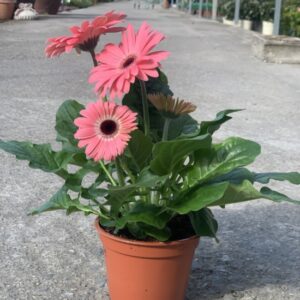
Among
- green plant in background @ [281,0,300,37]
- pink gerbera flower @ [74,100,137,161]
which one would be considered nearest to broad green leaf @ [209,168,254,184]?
pink gerbera flower @ [74,100,137,161]

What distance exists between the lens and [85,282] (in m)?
3.14

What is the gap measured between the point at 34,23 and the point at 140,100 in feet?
58.5

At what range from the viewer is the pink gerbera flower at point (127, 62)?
2311 mm

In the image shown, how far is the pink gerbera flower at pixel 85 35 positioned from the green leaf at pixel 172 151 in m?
0.45

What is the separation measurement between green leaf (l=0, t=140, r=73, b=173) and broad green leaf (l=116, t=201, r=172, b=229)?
351mm

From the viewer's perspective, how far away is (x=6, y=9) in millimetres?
20766

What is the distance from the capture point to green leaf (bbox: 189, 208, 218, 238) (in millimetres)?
2646

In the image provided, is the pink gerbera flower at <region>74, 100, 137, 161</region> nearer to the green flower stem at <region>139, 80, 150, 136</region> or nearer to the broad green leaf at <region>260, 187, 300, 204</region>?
the green flower stem at <region>139, 80, 150, 136</region>

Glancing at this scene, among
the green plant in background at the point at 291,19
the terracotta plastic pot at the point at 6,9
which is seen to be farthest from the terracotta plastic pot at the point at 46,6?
the green plant in background at the point at 291,19

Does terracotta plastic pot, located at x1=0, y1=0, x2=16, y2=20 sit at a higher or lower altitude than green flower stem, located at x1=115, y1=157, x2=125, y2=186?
lower

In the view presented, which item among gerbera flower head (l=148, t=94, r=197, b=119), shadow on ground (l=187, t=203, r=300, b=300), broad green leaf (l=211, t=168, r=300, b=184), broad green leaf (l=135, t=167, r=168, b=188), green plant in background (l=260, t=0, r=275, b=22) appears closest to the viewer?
broad green leaf (l=135, t=167, r=168, b=188)

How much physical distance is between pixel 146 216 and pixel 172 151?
0.88ft

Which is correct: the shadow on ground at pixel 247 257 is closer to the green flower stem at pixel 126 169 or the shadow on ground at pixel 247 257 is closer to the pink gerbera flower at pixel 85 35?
the green flower stem at pixel 126 169

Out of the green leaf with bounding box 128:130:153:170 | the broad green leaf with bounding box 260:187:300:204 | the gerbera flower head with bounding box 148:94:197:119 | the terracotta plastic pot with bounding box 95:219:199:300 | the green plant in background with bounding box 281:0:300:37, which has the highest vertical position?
the gerbera flower head with bounding box 148:94:197:119
